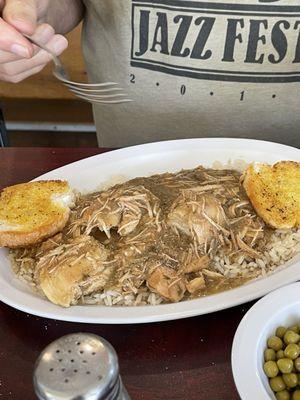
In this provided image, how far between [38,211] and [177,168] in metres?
0.41

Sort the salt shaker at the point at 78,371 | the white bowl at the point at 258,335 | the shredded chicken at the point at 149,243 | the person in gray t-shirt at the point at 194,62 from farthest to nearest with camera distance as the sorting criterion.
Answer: the person in gray t-shirt at the point at 194,62 → the shredded chicken at the point at 149,243 → the white bowl at the point at 258,335 → the salt shaker at the point at 78,371

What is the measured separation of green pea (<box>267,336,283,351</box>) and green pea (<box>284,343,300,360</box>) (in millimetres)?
12

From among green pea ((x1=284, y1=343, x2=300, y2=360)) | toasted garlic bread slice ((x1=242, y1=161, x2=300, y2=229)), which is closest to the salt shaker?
green pea ((x1=284, y1=343, x2=300, y2=360))

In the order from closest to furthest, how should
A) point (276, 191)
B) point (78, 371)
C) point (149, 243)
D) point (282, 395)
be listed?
1. point (78, 371)
2. point (282, 395)
3. point (149, 243)
4. point (276, 191)

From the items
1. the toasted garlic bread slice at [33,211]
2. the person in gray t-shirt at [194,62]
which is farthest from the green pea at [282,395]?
the person in gray t-shirt at [194,62]

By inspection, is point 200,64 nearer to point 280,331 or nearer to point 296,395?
point 280,331

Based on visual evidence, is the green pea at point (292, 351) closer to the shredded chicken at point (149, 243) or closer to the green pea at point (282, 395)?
the green pea at point (282, 395)

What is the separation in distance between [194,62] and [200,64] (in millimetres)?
19

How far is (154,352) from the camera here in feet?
3.54

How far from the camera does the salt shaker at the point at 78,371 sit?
2.25ft

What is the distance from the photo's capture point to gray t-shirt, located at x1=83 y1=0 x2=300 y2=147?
5.20 feet

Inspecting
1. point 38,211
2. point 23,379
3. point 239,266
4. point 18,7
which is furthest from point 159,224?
point 18,7

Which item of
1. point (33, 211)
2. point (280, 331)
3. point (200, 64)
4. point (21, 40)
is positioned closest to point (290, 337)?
point (280, 331)

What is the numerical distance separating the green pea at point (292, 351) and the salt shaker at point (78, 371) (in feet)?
1.01
